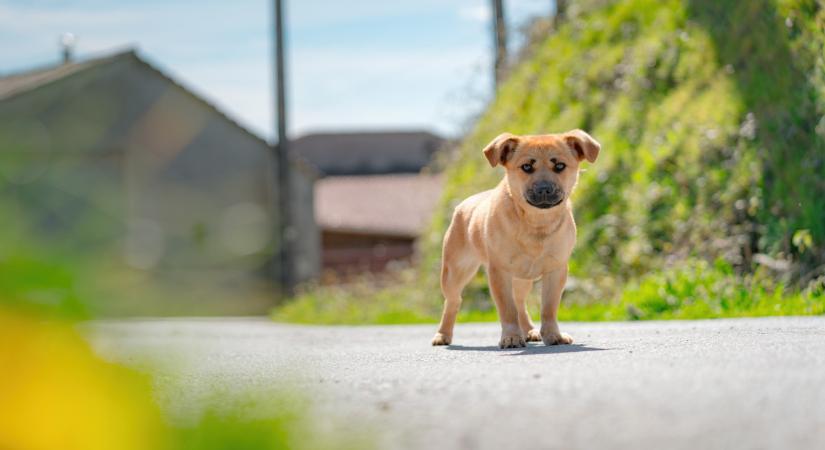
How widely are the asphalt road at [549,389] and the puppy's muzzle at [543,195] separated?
817 mm

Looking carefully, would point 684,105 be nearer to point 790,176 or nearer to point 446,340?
point 790,176

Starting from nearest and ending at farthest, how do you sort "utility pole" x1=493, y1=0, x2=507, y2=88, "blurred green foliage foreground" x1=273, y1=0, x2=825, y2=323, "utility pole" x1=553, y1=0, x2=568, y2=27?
"blurred green foliage foreground" x1=273, y1=0, x2=825, y2=323
"utility pole" x1=553, y1=0, x2=568, y2=27
"utility pole" x1=493, y1=0, x2=507, y2=88

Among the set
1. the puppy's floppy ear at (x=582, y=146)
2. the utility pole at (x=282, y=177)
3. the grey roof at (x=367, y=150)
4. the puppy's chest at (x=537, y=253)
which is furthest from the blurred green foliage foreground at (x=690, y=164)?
the grey roof at (x=367, y=150)

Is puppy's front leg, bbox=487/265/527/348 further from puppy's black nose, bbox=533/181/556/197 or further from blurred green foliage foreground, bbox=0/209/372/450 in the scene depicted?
blurred green foliage foreground, bbox=0/209/372/450

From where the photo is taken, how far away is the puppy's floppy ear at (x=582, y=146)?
662 centimetres

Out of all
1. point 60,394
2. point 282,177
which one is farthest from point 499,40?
point 60,394

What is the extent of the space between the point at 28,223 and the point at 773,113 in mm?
10411

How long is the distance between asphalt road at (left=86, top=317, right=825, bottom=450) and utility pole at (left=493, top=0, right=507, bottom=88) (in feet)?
43.3

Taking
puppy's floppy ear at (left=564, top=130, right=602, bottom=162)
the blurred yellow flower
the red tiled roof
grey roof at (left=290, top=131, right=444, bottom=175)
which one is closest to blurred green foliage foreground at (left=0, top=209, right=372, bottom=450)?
the blurred yellow flower

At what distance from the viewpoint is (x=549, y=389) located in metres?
3.69

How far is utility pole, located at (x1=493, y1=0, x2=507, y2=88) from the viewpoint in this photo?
1883 cm

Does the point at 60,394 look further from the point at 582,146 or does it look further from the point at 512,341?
the point at 582,146

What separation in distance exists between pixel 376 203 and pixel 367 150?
9.27 m

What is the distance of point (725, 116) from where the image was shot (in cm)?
1153
